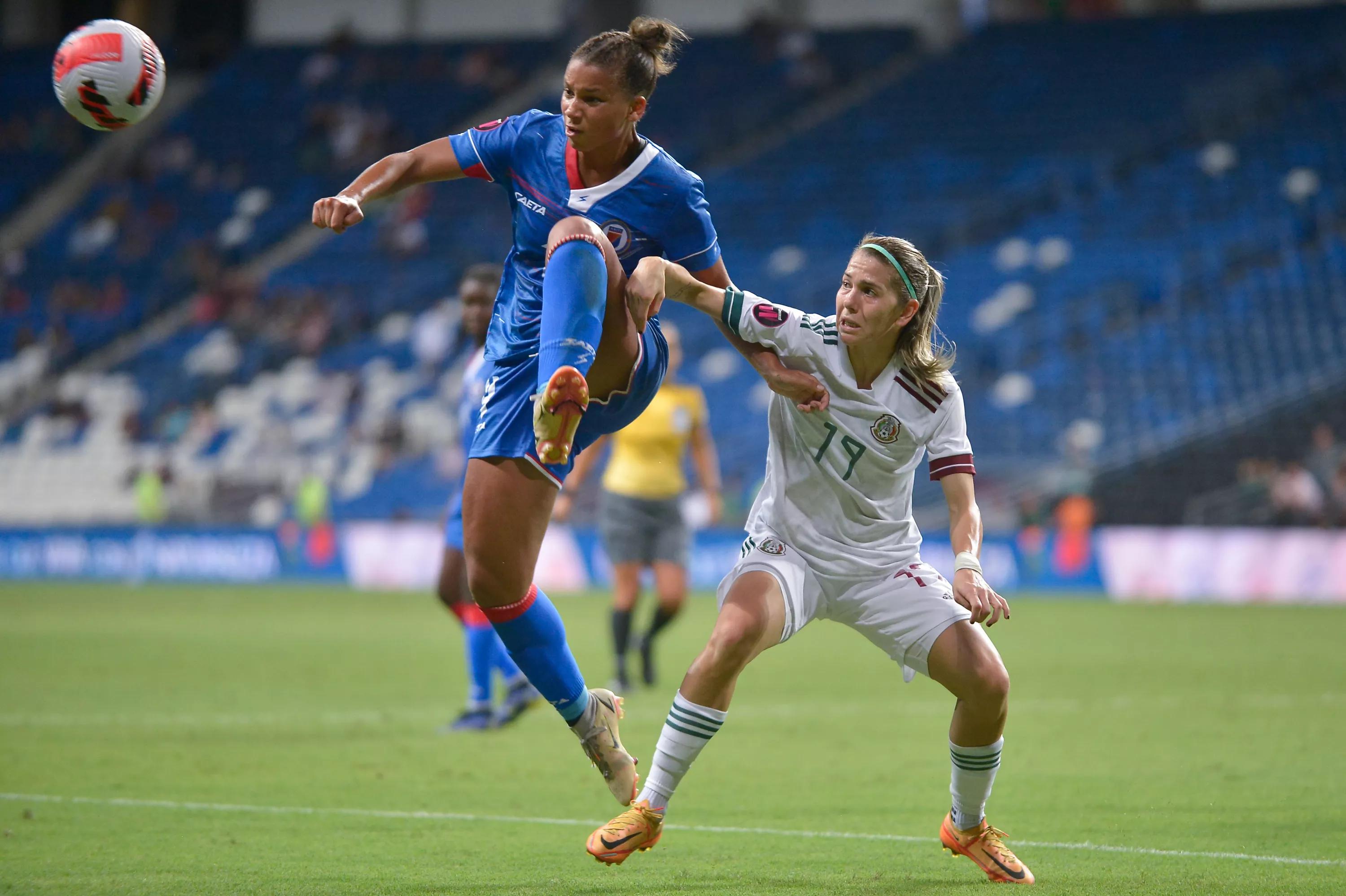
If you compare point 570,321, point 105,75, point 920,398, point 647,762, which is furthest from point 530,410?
point 647,762

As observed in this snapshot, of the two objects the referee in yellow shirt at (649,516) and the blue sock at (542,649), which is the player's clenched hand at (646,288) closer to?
the blue sock at (542,649)

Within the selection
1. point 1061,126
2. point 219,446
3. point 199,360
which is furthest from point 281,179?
point 1061,126

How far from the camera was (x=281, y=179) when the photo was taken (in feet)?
114

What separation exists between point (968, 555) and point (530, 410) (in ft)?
5.19

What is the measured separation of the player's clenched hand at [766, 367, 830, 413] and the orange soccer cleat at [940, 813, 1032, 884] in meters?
1.51

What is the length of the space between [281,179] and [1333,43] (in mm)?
21229

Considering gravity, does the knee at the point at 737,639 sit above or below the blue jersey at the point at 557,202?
below

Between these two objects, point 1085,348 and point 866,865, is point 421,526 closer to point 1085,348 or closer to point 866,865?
point 1085,348

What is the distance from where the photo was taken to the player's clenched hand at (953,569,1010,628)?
502cm

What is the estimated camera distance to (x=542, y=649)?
5.67m

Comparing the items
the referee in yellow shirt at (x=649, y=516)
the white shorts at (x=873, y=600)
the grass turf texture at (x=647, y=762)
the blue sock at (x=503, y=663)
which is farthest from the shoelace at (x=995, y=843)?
the referee in yellow shirt at (x=649, y=516)

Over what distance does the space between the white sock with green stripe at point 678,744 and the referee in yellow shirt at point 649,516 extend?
586 cm

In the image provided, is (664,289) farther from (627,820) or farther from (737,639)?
(627,820)

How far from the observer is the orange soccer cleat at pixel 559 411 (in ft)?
16.6
